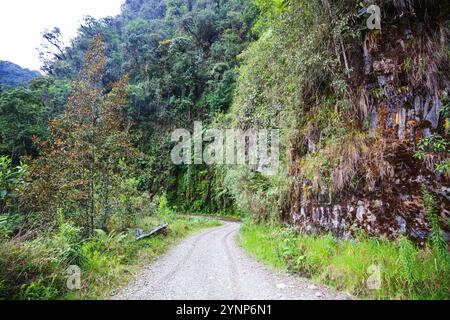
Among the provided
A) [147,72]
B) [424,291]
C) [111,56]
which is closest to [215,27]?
[147,72]

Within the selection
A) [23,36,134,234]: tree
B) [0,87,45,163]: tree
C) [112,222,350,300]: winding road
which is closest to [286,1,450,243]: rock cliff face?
[112,222,350,300]: winding road

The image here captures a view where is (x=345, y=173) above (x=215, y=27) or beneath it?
beneath

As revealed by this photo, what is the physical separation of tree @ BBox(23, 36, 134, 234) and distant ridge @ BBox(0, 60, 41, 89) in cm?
5128

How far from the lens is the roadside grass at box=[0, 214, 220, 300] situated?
12.7ft

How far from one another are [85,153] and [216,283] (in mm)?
5497

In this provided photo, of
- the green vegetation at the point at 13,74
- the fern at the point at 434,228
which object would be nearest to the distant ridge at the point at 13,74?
the green vegetation at the point at 13,74

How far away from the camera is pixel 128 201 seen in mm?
8984

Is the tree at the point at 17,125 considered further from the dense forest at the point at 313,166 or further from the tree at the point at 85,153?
the dense forest at the point at 313,166

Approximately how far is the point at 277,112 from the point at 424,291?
664 cm

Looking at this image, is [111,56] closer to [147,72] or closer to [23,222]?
[147,72]

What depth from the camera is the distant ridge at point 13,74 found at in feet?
148

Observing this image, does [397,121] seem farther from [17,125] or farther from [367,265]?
[17,125]

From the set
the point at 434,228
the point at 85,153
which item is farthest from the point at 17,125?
the point at 434,228

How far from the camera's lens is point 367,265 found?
4250 millimetres
